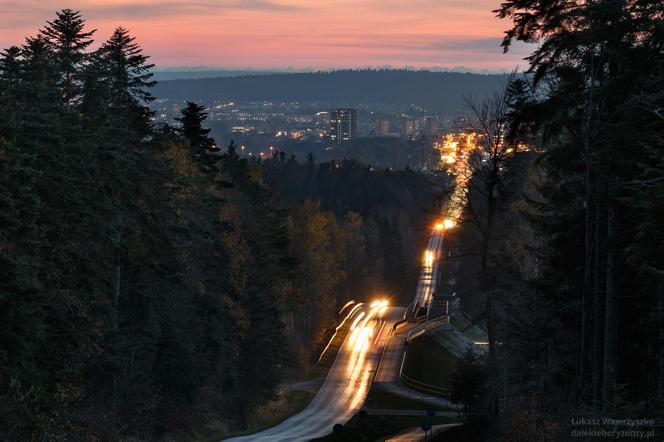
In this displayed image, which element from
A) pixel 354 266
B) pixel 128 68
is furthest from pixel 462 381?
pixel 354 266

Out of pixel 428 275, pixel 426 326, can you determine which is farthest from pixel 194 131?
pixel 428 275

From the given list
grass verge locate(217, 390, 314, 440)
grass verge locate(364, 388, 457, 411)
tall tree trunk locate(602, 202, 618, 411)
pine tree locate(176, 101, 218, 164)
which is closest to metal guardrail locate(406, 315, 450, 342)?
grass verge locate(217, 390, 314, 440)

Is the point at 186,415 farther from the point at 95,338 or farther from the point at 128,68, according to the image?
the point at 128,68

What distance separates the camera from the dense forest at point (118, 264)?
25172 mm

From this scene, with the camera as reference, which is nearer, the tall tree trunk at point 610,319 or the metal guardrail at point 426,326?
the tall tree trunk at point 610,319

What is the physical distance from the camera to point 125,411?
34.3m

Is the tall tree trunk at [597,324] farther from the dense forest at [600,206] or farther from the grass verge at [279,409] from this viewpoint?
the grass verge at [279,409]

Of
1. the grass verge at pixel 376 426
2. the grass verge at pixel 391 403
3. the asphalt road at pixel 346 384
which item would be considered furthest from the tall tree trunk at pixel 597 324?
the grass verge at pixel 391 403

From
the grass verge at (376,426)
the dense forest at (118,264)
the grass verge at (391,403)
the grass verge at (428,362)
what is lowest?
the grass verge at (428,362)

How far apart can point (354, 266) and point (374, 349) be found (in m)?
34.7

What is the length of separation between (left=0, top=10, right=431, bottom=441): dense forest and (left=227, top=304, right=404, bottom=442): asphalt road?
10.2 feet

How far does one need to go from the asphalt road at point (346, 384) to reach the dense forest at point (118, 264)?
3116 millimetres

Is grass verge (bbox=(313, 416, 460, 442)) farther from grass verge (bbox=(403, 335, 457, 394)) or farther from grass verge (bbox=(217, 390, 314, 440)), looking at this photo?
grass verge (bbox=(403, 335, 457, 394))

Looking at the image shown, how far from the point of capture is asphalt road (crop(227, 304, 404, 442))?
47666 millimetres
